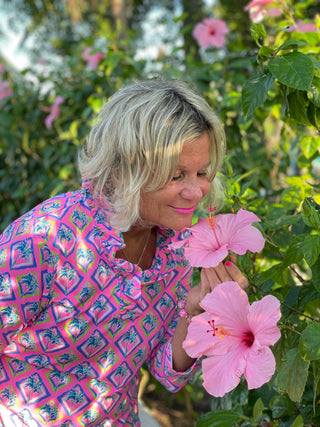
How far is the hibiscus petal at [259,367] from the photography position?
1003mm

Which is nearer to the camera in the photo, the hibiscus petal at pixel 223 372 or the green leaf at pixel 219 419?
the hibiscus petal at pixel 223 372

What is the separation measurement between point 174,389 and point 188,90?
2.80 feet

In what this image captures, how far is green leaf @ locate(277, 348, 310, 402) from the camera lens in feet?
3.67

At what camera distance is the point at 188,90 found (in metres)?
1.45


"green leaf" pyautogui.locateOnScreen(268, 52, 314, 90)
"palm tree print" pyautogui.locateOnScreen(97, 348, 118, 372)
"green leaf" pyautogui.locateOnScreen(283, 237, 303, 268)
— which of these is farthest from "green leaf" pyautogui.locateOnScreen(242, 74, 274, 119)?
"palm tree print" pyautogui.locateOnScreen(97, 348, 118, 372)

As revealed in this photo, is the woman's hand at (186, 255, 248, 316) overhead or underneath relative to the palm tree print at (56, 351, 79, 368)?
overhead

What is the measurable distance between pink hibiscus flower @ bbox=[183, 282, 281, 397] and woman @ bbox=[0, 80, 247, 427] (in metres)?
0.14

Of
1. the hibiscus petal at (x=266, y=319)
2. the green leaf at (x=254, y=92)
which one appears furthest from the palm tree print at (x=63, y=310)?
the green leaf at (x=254, y=92)

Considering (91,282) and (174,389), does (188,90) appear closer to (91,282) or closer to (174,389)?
(91,282)

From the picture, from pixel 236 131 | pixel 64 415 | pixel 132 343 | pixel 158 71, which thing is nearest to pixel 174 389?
pixel 132 343

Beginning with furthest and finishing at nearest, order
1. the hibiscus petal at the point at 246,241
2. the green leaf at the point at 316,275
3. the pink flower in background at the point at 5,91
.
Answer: the pink flower in background at the point at 5,91
the green leaf at the point at 316,275
the hibiscus petal at the point at 246,241

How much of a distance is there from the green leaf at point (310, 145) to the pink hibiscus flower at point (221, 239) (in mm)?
734

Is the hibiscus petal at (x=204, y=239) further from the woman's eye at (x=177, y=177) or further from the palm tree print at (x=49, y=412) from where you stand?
the palm tree print at (x=49, y=412)

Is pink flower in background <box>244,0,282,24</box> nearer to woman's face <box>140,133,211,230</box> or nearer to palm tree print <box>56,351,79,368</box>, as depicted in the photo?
woman's face <box>140,133,211,230</box>
